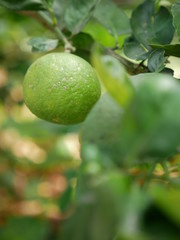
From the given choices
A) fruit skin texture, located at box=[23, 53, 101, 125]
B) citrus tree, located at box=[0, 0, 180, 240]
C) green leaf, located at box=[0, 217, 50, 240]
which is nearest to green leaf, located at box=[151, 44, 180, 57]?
citrus tree, located at box=[0, 0, 180, 240]

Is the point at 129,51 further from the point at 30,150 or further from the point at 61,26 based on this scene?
the point at 30,150

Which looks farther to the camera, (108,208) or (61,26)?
(61,26)

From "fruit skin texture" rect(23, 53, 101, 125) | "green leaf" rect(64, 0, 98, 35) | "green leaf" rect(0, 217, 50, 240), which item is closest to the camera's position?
"fruit skin texture" rect(23, 53, 101, 125)

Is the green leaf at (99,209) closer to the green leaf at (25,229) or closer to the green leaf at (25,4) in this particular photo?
the green leaf at (25,4)

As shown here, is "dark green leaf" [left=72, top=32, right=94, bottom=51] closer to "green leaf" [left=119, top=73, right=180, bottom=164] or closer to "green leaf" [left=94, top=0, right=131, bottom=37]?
"green leaf" [left=94, top=0, right=131, bottom=37]

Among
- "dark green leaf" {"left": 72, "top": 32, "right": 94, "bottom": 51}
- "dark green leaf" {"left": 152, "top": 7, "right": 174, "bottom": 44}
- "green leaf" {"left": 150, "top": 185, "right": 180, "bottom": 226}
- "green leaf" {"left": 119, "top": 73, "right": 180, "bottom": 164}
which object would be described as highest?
"green leaf" {"left": 119, "top": 73, "right": 180, "bottom": 164}

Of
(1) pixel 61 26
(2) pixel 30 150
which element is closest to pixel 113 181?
(1) pixel 61 26

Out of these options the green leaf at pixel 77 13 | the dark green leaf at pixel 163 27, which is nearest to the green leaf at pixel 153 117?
the dark green leaf at pixel 163 27
